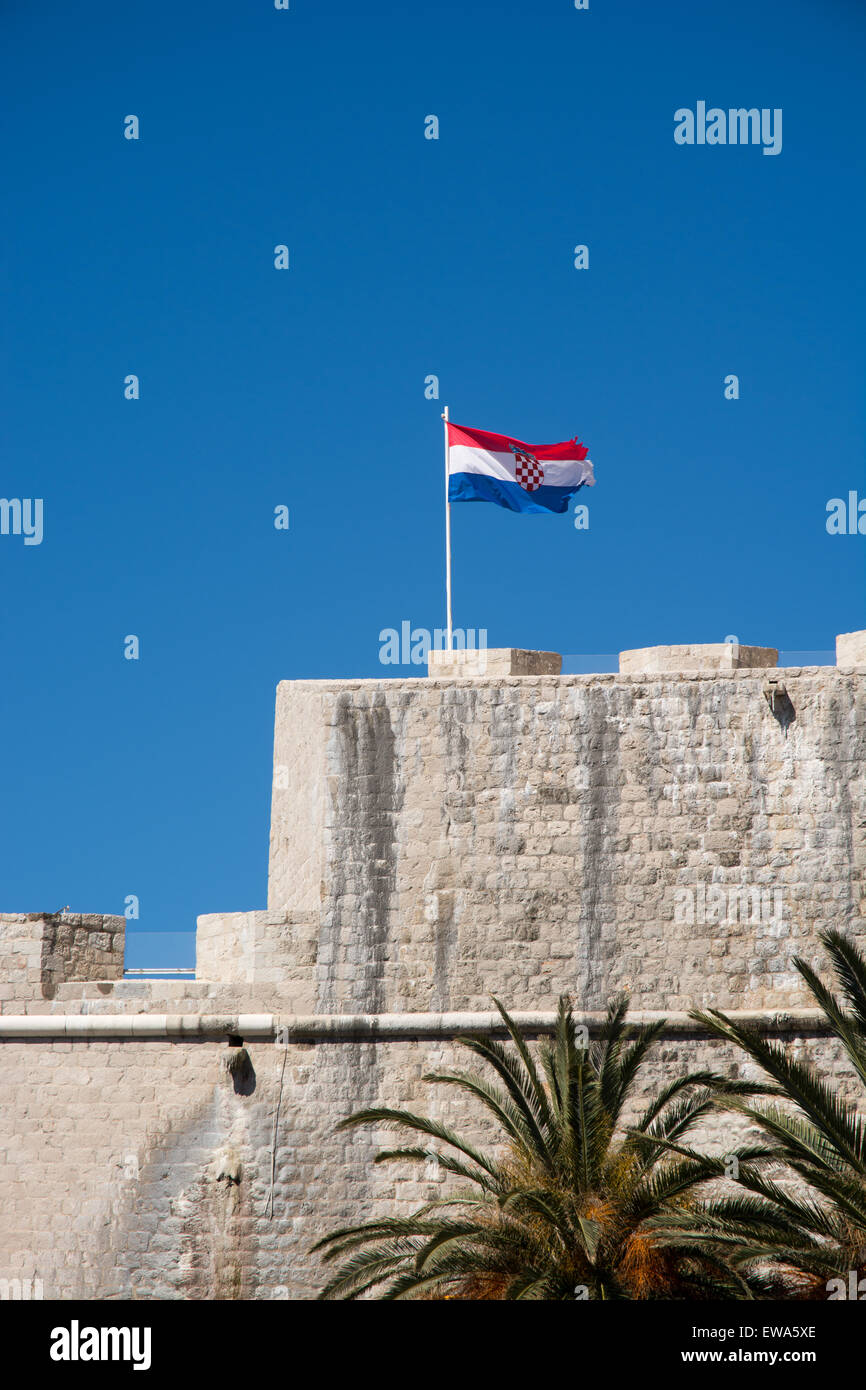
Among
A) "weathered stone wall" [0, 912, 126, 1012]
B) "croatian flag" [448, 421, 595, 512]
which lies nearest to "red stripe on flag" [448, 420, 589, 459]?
"croatian flag" [448, 421, 595, 512]

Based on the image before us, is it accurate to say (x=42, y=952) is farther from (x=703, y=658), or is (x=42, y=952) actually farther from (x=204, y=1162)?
(x=703, y=658)

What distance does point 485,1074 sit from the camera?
1691 cm

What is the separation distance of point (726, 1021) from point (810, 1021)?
1.94 m

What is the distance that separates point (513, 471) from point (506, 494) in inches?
9.7

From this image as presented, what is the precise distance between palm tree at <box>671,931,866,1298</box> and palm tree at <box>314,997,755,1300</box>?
0.31 m

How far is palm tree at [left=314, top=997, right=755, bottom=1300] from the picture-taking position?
14516 millimetres

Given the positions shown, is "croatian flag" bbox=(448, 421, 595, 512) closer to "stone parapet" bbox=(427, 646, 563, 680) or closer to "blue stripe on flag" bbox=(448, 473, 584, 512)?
"blue stripe on flag" bbox=(448, 473, 584, 512)

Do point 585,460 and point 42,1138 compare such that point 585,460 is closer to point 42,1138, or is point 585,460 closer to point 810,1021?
point 810,1021

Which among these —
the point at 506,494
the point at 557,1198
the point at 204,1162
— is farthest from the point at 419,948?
the point at 506,494

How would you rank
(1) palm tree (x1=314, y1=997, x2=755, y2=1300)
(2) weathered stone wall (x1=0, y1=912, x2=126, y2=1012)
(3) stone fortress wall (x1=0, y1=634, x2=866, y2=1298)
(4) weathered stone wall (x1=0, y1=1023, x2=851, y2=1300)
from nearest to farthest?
(1) palm tree (x1=314, y1=997, x2=755, y2=1300)
(4) weathered stone wall (x1=0, y1=1023, x2=851, y2=1300)
(3) stone fortress wall (x1=0, y1=634, x2=866, y2=1298)
(2) weathered stone wall (x1=0, y1=912, x2=126, y2=1012)

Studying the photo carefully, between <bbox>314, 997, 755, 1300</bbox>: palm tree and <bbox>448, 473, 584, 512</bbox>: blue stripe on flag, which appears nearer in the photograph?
<bbox>314, 997, 755, 1300</bbox>: palm tree

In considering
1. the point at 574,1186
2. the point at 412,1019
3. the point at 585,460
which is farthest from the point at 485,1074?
the point at 585,460

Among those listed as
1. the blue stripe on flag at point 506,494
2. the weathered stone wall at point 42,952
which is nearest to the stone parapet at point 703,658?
the blue stripe on flag at point 506,494
